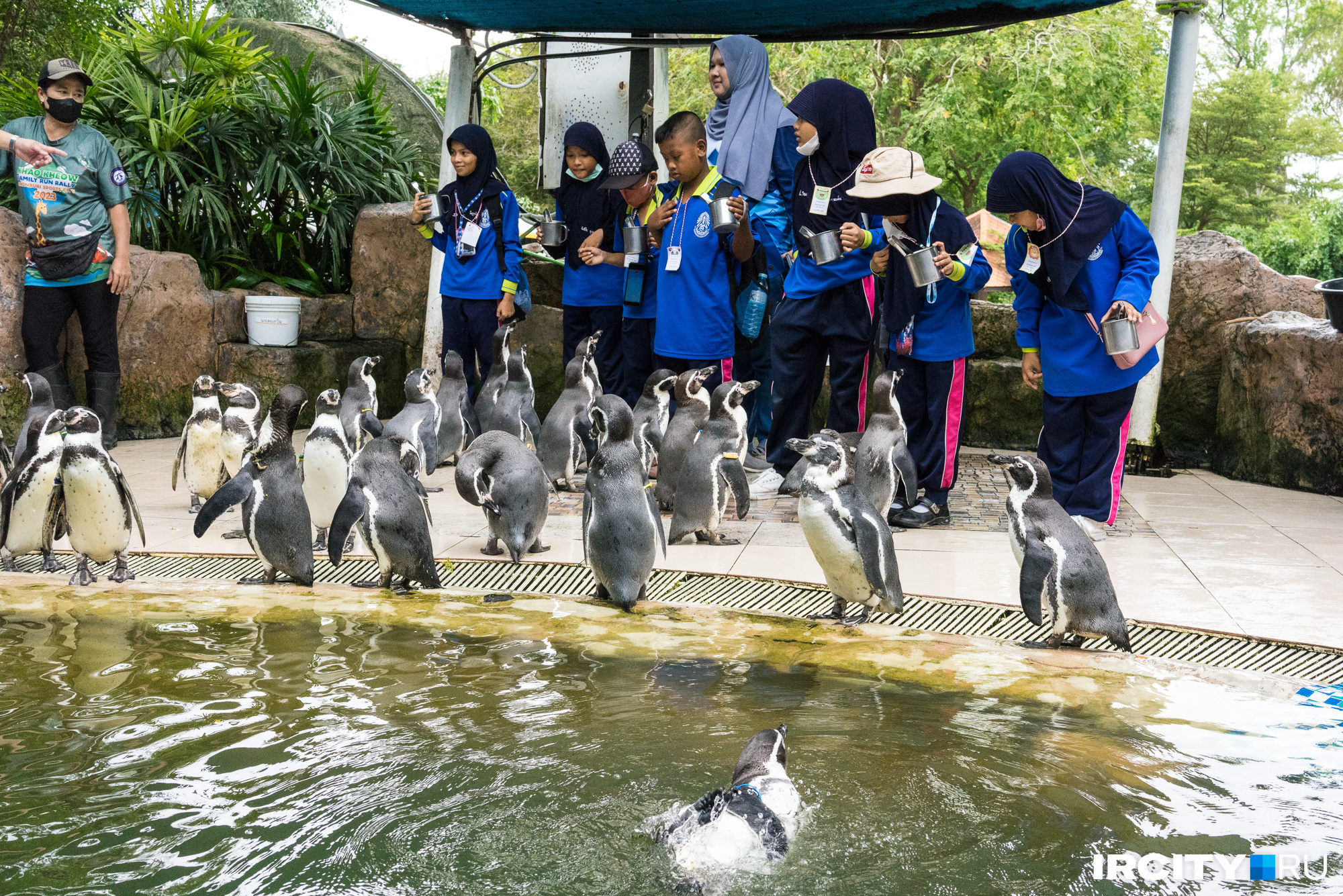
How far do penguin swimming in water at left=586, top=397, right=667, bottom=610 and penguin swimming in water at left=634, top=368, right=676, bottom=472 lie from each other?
1402 mm

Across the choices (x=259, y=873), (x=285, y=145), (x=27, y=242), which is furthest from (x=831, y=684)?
(x=285, y=145)

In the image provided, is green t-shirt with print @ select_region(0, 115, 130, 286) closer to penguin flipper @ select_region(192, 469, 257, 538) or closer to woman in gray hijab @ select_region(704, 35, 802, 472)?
penguin flipper @ select_region(192, 469, 257, 538)

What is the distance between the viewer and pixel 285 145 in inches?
338

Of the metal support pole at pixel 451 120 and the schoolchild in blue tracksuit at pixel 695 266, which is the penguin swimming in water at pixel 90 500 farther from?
the metal support pole at pixel 451 120

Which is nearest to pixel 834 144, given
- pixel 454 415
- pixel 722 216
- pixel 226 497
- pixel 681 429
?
pixel 722 216

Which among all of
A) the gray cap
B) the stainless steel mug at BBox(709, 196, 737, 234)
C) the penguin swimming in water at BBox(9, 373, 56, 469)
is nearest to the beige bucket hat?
the stainless steel mug at BBox(709, 196, 737, 234)

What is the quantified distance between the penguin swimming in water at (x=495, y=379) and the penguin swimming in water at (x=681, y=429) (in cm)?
140

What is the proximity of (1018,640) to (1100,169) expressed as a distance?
20253mm

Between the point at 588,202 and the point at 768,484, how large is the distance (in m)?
2.05

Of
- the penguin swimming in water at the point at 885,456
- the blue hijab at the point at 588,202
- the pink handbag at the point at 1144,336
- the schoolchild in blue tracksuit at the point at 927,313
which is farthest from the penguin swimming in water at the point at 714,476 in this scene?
the blue hijab at the point at 588,202

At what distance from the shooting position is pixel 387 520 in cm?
378

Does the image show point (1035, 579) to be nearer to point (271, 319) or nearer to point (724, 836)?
point (724, 836)

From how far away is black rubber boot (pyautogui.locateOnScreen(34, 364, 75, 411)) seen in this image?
6227 millimetres

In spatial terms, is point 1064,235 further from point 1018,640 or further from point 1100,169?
point 1100,169
